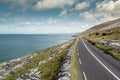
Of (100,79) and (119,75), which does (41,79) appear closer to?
(100,79)

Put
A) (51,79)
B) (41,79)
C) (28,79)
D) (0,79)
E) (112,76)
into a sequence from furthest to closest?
(0,79)
(28,79)
(41,79)
(51,79)
(112,76)

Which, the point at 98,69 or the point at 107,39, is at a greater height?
the point at 107,39

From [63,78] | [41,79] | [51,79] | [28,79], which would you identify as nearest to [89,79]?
[63,78]

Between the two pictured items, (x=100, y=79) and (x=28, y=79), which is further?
(x=28, y=79)

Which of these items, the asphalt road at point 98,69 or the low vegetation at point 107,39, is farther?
the low vegetation at point 107,39

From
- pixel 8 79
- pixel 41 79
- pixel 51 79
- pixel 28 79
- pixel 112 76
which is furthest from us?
pixel 8 79

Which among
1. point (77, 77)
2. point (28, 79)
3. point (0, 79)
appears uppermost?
point (77, 77)

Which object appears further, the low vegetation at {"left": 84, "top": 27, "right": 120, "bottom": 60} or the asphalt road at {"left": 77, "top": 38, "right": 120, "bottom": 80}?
the low vegetation at {"left": 84, "top": 27, "right": 120, "bottom": 60}

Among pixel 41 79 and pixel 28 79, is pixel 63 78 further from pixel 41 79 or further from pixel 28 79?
pixel 28 79

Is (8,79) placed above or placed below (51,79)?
below

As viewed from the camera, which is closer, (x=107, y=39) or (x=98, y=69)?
(x=98, y=69)
